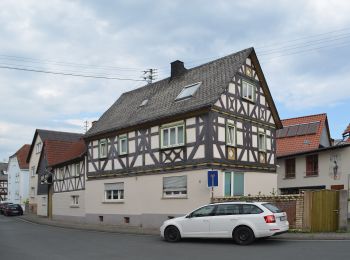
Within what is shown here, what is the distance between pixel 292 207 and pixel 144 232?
23.5ft

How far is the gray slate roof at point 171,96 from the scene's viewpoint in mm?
23672

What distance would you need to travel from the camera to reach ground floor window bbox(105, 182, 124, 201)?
89.8 ft

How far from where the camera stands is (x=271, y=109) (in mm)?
27562

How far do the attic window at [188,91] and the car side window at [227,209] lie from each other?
30.0 ft

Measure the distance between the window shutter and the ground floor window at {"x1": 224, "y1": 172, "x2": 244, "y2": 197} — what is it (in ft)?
6.75

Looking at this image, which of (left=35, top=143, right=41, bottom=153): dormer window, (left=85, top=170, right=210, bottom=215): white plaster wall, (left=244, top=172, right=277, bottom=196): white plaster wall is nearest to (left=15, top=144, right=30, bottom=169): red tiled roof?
(left=35, top=143, right=41, bottom=153): dormer window

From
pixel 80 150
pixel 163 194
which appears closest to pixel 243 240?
pixel 163 194

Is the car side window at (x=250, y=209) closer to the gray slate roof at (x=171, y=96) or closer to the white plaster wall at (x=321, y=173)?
the gray slate roof at (x=171, y=96)

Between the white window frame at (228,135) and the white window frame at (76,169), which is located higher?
the white window frame at (228,135)

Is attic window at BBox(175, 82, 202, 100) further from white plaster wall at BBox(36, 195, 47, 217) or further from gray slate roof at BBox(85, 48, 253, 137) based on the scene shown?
white plaster wall at BBox(36, 195, 47, 217)

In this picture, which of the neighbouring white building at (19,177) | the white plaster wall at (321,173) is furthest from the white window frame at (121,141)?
the neighbouring white building at (19,177)

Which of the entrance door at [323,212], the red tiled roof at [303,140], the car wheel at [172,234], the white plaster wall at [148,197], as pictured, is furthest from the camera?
the red tiled roof at [303,140]

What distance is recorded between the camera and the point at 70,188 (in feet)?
115

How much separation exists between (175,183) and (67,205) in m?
14.8
